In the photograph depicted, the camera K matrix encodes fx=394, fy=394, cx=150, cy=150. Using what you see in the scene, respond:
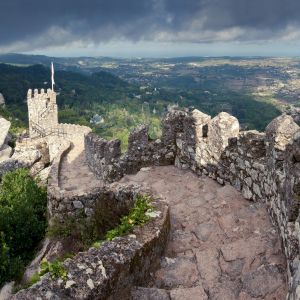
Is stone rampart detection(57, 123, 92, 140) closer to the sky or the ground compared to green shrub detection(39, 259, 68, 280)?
closer to the ground

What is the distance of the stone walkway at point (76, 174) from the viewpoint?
12523 millimetres

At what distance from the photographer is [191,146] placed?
9680 mm

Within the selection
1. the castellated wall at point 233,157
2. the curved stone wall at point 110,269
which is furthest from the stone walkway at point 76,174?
the curved stone wall at point 110,269

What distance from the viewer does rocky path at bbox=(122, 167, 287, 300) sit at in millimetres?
5035

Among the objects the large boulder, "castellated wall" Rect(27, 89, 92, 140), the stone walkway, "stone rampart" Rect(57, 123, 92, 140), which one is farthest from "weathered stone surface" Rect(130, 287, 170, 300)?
"castellated wall" Rect(27, 89, 92, 140)

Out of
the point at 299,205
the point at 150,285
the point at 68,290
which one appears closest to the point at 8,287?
the point at 150,285

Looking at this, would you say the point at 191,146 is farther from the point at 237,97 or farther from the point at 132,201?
the point at 237,97

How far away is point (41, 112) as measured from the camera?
39.9m

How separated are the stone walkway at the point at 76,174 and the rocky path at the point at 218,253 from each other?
4673mm

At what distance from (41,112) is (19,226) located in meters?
31.4

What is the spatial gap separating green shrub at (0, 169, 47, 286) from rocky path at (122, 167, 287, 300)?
12.6 feet

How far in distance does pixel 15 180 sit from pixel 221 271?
9.24 metres

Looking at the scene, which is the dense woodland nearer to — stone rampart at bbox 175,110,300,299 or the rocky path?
stone rampart at bbox 175,110,300,299

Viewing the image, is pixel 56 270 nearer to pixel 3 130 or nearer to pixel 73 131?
pixel 73 131
